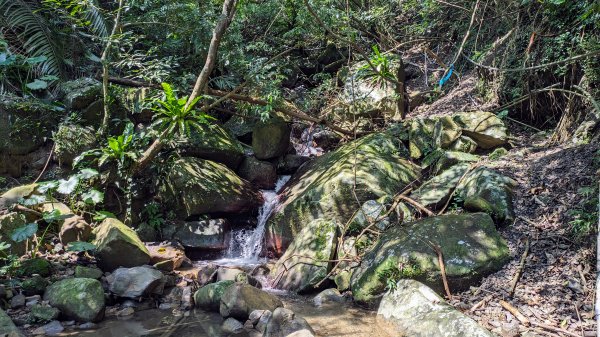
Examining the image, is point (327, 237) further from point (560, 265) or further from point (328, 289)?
point (560, 265)

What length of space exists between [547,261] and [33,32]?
8426 mm

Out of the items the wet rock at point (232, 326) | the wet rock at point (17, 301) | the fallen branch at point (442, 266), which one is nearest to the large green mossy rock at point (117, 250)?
the wet rock at point (17, 301)

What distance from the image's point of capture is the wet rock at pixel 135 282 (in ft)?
15.0

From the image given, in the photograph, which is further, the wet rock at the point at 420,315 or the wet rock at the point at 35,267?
the wet rock at the point at 35,267

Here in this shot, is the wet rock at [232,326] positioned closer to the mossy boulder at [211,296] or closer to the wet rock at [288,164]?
the mossy boulder at [211,296]

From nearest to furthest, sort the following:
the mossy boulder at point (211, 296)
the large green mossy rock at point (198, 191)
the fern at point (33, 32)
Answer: the mossy boulder at point (211, 296)
the large green mossy rock at point (198, 191)
the fern at point (33, 32)

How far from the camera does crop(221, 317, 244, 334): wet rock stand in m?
3.97

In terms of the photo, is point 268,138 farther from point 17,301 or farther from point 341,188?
point 17,301

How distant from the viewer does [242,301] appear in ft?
13.6

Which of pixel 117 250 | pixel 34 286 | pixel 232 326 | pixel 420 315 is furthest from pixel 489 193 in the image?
pixel 34 286

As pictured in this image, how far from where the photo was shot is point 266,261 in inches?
248

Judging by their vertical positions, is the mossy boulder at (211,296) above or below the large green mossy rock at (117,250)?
below

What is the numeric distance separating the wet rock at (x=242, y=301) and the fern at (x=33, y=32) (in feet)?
17.4

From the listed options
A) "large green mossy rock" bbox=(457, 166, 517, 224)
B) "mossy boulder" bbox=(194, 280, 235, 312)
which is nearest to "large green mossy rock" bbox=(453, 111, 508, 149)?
"large green mossy rock" bbox=(457, 166, 517, 224)
